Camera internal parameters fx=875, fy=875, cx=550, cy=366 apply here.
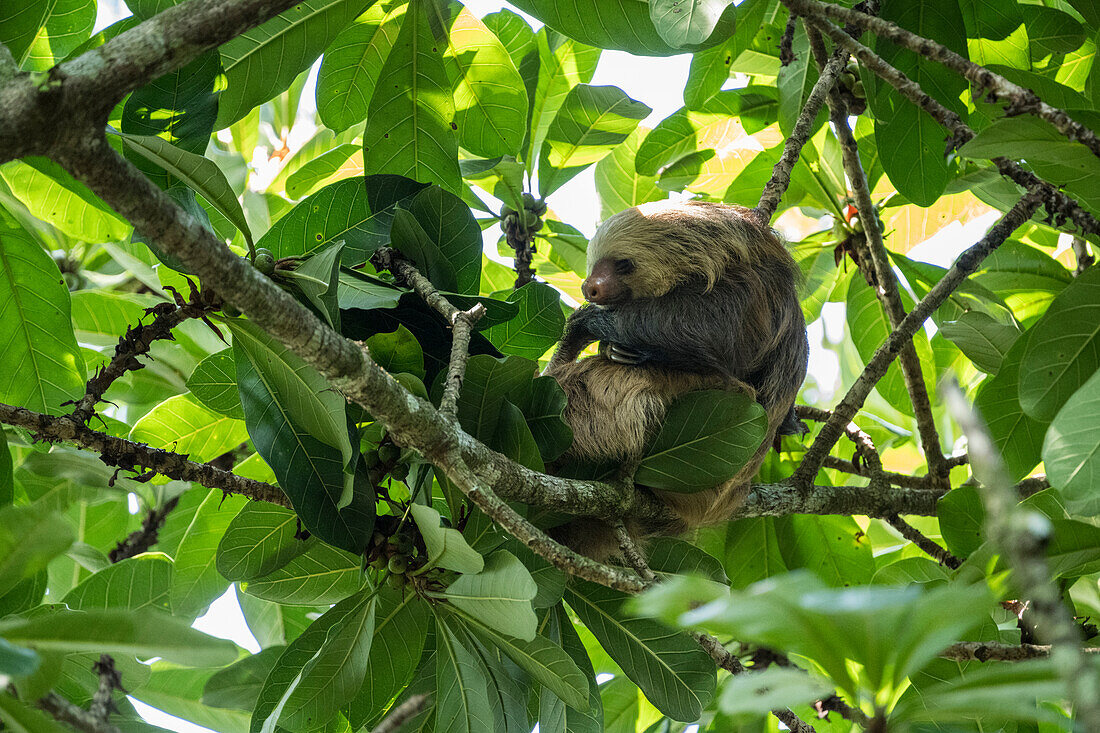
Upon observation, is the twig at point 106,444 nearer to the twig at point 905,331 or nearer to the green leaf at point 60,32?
the green leaf at point 60,32

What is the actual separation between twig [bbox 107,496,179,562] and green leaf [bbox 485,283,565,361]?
202 centimetres

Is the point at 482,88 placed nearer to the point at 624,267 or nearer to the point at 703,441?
the point at 624,267

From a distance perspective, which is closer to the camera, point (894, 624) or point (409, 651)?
point (894, 624)

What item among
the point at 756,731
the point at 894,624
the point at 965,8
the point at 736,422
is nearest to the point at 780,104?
the point at 965,8

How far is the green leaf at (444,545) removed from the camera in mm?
1999

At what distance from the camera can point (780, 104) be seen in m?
3.81

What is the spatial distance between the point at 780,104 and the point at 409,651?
2.74 metres

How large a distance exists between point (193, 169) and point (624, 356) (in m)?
1.55

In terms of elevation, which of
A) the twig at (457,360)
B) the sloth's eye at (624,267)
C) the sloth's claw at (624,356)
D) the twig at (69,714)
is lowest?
the twig at (69,714)

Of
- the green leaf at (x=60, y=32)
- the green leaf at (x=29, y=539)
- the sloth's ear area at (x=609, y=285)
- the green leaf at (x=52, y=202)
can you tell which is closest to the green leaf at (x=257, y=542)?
the green leaf at (x=29, y=539)

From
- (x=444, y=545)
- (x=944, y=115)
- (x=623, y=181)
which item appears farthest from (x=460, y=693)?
(x=623, y=181)

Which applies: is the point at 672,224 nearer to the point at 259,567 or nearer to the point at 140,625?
the point at 259,567

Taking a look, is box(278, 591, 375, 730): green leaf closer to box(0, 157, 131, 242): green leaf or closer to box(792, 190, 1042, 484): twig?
box(792, 190, 1042, 484): twig

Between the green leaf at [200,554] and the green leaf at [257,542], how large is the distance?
83 centimetres
